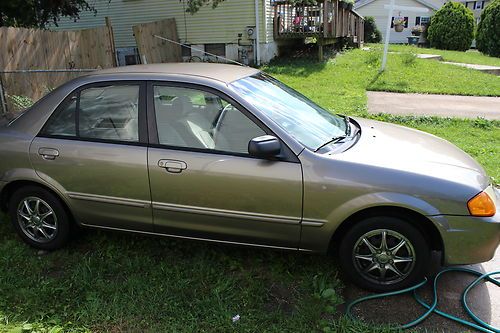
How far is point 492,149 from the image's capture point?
6152 millimetres

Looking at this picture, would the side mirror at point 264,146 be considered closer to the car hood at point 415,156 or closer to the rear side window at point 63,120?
the car hood at point 415,156

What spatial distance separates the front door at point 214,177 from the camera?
3029 millimetres

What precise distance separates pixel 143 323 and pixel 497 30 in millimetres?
25434

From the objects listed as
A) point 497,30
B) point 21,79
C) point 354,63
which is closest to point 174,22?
point 354,63

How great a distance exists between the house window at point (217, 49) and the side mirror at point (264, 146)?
12709 mm

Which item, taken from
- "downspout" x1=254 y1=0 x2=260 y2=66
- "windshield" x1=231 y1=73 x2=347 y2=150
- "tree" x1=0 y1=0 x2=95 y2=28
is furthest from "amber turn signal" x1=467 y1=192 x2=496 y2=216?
"downspout" x1=254 y1=0 x2=260 y2=66

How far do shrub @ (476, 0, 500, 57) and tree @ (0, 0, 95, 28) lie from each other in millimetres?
20301

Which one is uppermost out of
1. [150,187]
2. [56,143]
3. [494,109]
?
[56,143]

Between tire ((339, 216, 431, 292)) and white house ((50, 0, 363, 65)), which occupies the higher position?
white house ((50, 0, 363, 65))

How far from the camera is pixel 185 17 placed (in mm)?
15195

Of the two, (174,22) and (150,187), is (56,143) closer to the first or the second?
(150,187)

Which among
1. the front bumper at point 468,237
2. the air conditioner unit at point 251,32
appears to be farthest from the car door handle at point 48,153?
the air conditioner unit at point 251,32

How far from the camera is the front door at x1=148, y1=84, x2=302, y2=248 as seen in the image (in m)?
3.03

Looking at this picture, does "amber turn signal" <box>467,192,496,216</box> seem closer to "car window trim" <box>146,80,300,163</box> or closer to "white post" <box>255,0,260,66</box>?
"car window trim" <box>146,80,300,163</box>
